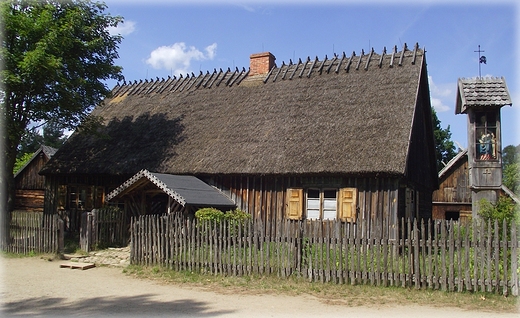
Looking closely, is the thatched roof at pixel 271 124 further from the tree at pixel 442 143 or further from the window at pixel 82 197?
the tree at pixel 442 143

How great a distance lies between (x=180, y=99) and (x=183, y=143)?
424 cm

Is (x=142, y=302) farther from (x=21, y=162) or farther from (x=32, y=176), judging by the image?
(x=21, y=162)

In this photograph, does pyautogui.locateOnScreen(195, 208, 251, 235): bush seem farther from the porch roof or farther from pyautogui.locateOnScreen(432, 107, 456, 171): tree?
pyautogui.locateOnScreen(432, 107, 456, 171): tree

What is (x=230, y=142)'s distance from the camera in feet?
57.2

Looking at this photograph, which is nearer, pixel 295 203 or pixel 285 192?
pixel 295 203

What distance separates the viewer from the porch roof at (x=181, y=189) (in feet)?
46.0

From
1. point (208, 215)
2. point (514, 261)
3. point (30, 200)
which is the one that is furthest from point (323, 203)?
point (30, 200)

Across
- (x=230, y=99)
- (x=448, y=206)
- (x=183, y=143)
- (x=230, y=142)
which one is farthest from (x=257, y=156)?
(x=448, y=206)

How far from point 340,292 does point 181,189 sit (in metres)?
6.32

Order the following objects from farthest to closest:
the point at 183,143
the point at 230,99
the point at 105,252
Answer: the point at 230,99 → the point at 183,143 → the point at 105,252

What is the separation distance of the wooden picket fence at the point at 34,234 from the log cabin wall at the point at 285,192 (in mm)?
5192

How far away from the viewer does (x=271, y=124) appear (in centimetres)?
1762

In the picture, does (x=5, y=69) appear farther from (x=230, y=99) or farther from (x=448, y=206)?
(x=448, y=206)

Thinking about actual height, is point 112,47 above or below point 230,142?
above
